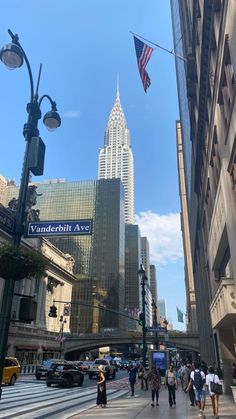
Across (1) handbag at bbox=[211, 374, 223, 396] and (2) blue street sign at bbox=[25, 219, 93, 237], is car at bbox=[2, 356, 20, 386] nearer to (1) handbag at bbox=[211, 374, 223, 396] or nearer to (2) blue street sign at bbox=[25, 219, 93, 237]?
(1) handbag at bbox=[211, 374, 223, 396]

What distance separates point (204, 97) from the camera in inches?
984

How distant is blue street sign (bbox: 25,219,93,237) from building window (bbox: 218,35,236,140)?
990 cm

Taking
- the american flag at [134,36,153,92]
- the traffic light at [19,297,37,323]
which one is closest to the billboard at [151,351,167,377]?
the american flag at [134,36,153,92]

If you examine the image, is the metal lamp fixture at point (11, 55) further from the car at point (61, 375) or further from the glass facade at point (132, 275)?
the glass facade at point (132, 275)

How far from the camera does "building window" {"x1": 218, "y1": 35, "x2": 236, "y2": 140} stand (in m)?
16.0

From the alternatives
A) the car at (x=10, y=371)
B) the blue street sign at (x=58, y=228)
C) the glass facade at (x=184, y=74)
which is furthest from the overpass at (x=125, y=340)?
the blue street sign at (x=58, y=228)

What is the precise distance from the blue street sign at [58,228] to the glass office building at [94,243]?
12678 cm

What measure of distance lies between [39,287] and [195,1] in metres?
68.0

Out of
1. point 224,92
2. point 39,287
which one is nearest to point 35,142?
point 224,92

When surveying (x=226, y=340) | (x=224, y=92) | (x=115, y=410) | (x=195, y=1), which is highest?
(x=195, y=1)

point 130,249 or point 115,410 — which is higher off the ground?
point 130,249

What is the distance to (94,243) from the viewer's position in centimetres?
15112

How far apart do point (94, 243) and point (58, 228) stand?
469 ft

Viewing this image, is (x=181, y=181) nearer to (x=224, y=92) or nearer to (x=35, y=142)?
(x=224, y=92)
